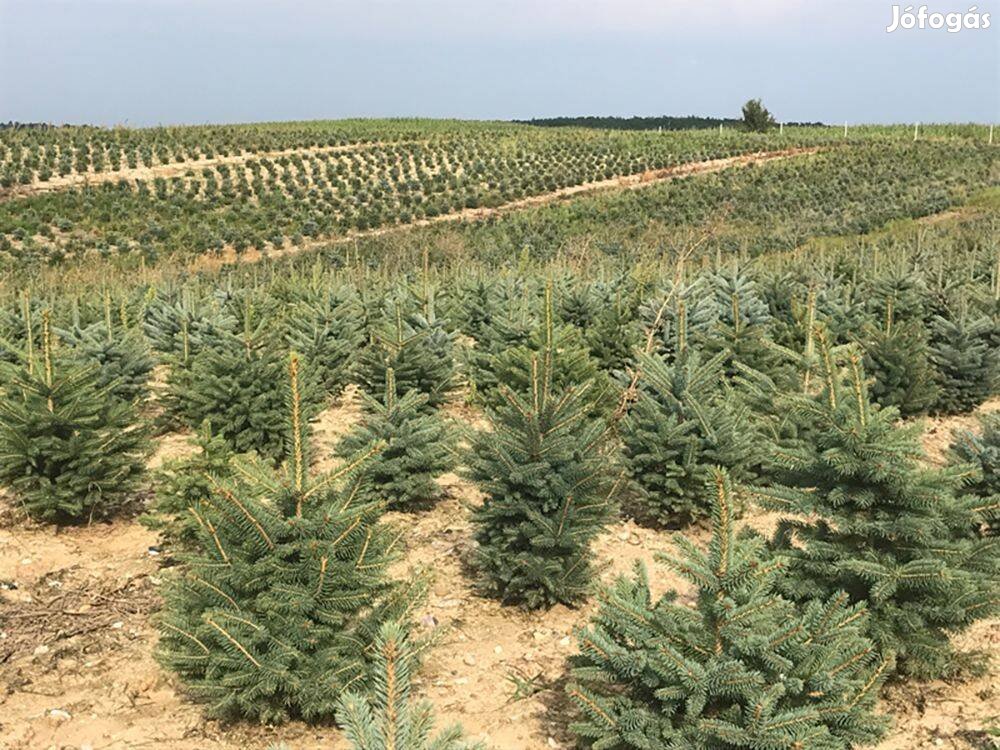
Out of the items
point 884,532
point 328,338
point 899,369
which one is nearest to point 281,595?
point 884,532

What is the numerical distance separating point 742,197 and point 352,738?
4548 centimetres

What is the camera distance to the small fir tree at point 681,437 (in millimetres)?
6617

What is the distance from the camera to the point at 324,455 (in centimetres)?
905

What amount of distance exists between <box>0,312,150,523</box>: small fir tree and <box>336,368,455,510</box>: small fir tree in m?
1.78

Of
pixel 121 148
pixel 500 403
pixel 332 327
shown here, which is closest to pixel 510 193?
pixel 121 148

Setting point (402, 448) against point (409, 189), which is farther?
point (409, 189)

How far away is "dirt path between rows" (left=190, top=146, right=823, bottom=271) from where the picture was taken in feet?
111

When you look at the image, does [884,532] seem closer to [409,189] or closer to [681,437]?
[681,437]

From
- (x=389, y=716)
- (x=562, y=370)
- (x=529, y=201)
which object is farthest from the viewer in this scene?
(x=529, y=201)

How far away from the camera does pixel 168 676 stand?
484 cm

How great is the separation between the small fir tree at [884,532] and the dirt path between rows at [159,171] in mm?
40294

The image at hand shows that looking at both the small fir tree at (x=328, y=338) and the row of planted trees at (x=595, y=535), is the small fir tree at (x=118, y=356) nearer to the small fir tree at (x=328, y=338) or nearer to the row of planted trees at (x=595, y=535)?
the small fir tree at (x=328, y=338)

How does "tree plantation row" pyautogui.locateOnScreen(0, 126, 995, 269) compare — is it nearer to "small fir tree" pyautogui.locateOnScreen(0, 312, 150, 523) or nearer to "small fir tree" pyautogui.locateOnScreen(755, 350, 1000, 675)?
"small fir tree" pyautogui.locateOnScreen(0, 312, 150, 523)

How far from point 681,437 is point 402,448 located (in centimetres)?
226
